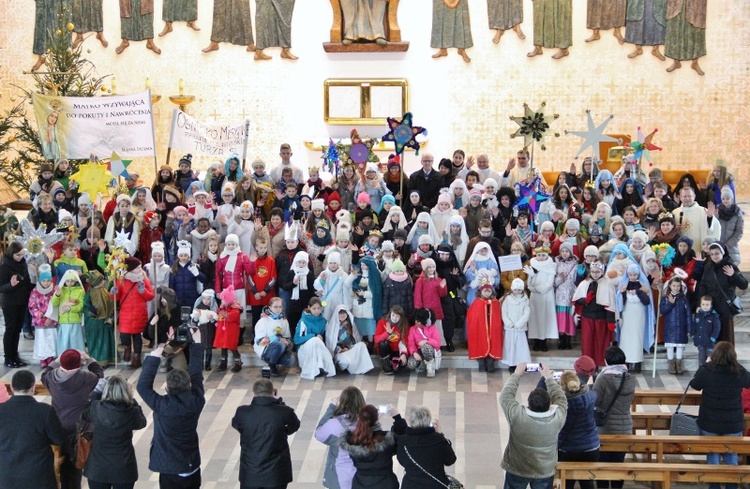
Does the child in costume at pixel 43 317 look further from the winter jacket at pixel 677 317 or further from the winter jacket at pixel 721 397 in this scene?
the winter jacket at pixel 721 397

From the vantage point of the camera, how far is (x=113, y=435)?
350 inches

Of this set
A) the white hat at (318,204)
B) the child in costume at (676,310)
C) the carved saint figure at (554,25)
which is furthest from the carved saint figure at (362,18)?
the child in costume at (676,310)

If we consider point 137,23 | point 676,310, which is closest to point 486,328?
point 676,310

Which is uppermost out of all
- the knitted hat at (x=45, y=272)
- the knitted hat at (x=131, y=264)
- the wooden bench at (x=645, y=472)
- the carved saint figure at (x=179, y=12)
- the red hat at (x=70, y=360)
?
the carved saint figure at (x=179, y=12)

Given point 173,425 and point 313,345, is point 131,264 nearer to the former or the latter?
point 313,345

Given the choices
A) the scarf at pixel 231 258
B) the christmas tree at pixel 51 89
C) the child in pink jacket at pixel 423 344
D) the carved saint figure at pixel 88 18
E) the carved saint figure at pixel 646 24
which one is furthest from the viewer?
the carved saint figure at pixel 88 18

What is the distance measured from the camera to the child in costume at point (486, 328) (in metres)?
13.8

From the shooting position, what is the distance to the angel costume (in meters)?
13.7

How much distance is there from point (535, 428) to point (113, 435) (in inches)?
133

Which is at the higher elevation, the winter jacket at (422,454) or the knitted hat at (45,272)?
the knitted hat at (45,272)

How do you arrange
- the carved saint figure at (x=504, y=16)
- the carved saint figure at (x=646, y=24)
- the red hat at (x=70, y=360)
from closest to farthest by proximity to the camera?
the red hat at (x=70, y=360), the carved saint figure at (x=646, y=24), the carved saint figure at (x=504, y=16)

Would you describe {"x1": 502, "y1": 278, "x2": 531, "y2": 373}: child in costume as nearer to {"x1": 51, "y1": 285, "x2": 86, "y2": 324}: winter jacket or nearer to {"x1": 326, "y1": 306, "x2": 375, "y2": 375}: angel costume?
{"x1": 326, "y1": 306, "x2": 375, "y2": 375}: angel costume

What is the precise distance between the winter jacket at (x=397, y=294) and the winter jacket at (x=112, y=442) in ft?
17.8

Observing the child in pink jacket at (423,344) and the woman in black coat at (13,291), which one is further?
the woman in black coat at (13,291)
